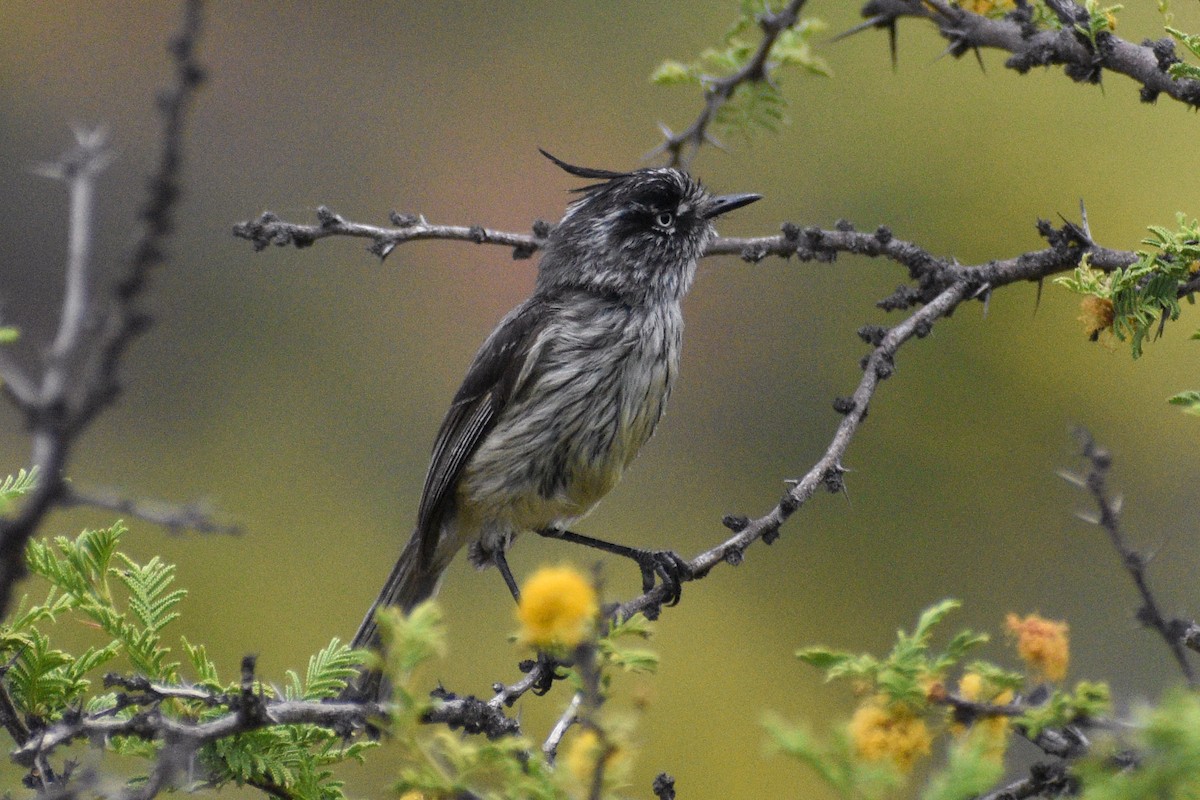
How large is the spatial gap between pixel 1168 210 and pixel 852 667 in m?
6.14

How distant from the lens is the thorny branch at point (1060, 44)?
119 inches

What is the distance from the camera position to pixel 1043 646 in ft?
6.23

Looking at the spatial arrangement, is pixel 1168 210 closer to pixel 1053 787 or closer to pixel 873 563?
pixel 873 563

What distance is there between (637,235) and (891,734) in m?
3.45

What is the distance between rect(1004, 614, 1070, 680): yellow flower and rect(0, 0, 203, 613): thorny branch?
4.29 ft

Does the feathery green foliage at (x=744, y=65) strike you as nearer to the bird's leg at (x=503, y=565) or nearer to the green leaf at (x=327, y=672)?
the green leaf at (x=327, y=672)

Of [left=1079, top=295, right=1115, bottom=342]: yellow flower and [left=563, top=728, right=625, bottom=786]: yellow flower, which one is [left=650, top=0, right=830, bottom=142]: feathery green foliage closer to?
[left=1079, top=295, right=1115, bottom=342]: yellow flower

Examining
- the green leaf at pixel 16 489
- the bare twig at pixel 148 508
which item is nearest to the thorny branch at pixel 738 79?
the green leaf at pixel 16 489

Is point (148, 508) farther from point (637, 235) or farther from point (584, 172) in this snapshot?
point (637, 235)

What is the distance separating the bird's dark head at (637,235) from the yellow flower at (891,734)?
3.20 metres

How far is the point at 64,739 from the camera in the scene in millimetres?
2119

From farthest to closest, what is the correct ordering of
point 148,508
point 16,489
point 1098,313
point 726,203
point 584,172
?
1. point 726,203
2. point 584,172
3. point 1098,313
4. point 16,489
5. point 148,508

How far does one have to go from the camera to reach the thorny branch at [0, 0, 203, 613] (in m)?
1.25

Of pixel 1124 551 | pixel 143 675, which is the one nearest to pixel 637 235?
pixel 143 675
